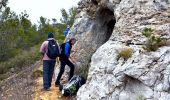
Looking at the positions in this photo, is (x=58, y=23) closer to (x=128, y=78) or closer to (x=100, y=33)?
(x=100, y=33)

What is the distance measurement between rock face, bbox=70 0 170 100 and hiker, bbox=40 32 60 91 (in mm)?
1934

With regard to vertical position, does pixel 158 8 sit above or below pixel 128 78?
above

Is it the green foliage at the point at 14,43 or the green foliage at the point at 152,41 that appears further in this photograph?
the green foliage at the point at 14,43

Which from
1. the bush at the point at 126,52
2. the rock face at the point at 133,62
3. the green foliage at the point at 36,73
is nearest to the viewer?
the rock face at the point at 133,62

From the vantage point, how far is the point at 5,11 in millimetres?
25281

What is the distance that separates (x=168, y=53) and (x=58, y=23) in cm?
3588

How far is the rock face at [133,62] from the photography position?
8.32 metres

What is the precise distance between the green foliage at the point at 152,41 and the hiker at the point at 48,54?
3.48 meters

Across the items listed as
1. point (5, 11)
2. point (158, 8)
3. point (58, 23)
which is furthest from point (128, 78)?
point (58, 23)

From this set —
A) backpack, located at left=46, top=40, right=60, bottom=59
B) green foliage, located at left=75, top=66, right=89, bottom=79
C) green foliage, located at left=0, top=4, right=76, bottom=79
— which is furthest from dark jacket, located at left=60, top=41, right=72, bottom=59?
green foliage, located at left=0, top=4, right=76, bottom=79

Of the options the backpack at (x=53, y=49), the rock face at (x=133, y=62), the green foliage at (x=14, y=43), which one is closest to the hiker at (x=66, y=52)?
the backpack at (x=53, y=49)

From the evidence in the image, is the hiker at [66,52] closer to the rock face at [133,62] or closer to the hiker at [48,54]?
the hiker at [48,54]

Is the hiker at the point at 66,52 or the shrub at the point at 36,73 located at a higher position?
the hiker at the point at 66,52

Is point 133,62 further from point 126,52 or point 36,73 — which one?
point 36,73
